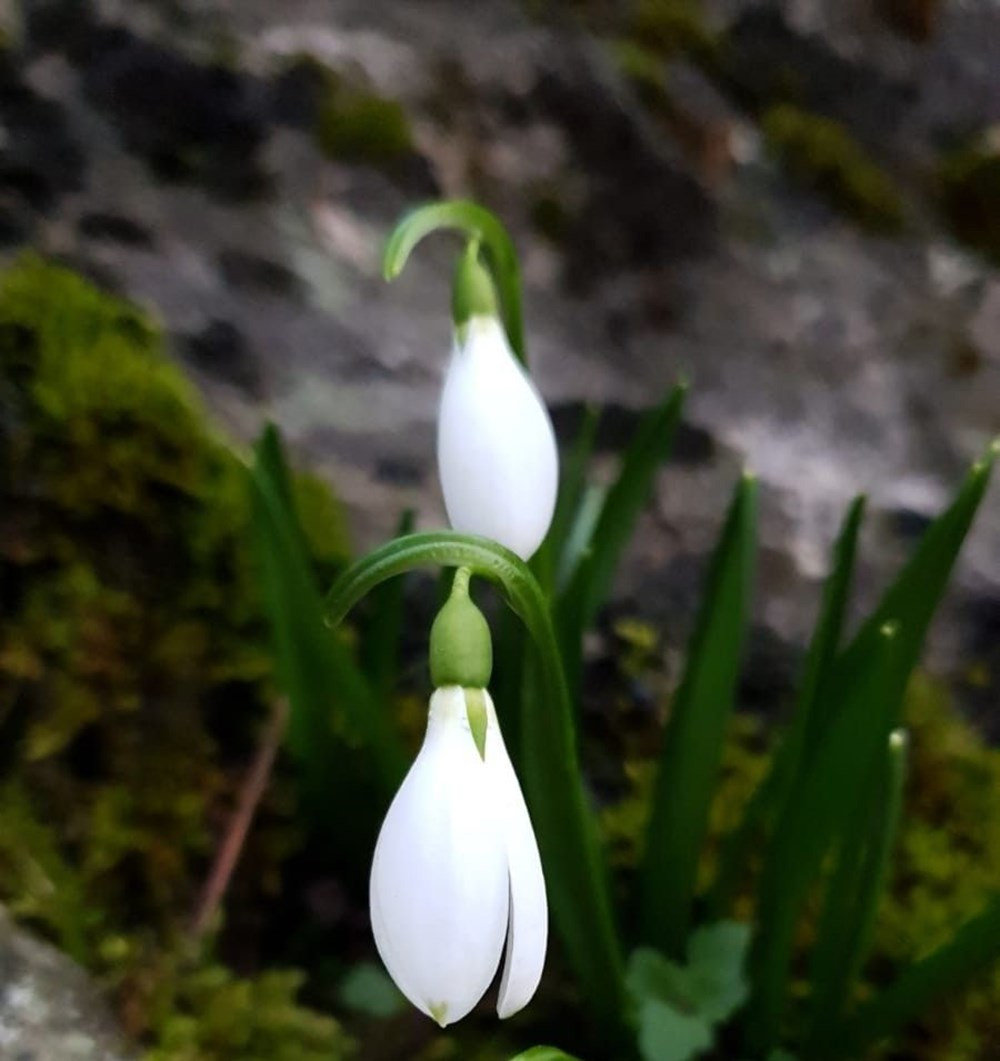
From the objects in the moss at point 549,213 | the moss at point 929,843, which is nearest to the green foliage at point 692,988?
the moss at point 929,843

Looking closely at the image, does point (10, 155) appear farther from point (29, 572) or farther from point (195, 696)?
point (195, 696)

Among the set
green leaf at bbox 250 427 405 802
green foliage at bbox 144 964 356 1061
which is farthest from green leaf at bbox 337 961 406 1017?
green leaf at bbox 250 427 405 802

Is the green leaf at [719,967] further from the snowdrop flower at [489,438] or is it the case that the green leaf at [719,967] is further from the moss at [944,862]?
the snowdrop flower at [489,438]

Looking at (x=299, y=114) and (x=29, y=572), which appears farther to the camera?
(x=299, y=114)

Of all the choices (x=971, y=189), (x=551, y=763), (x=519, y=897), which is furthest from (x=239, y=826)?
(x=971, y=189)

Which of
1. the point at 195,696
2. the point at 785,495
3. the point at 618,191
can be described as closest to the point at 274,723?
the point at 195,696
